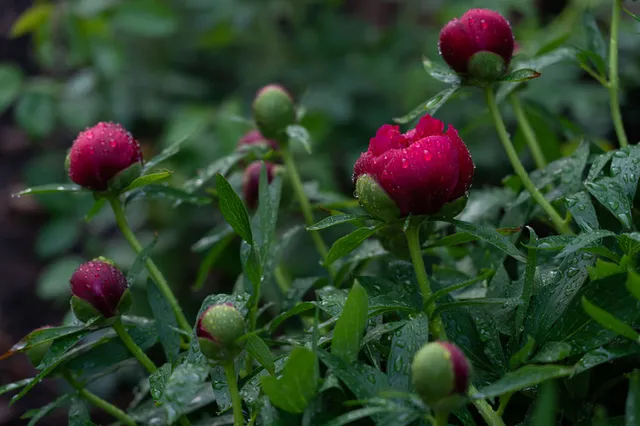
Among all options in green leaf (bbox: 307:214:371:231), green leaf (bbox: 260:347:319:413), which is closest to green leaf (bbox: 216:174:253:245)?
green leaf (bbox: 307:214:371:231)

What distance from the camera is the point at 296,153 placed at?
1.95 meters

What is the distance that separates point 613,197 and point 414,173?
196 mm

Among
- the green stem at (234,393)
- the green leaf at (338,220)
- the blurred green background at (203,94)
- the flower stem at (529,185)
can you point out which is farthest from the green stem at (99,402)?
the blurred green background at (203,94)

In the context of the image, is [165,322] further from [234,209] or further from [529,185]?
[529,185]

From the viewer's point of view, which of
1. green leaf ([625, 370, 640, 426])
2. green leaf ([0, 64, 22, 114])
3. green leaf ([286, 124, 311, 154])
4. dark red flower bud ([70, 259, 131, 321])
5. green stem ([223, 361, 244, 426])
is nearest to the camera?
green leaf ([625, 370, 640, 426])

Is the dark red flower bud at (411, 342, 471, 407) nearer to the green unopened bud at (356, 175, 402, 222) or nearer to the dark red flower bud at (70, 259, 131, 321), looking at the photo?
the green unopened bud at (356, 175, 402, 222)

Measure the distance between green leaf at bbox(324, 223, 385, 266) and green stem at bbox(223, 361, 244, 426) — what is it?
135 mm

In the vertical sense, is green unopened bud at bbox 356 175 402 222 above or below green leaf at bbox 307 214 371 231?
above

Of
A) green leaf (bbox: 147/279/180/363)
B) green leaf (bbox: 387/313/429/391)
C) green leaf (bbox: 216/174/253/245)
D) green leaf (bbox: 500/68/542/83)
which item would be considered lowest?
green leaf (bbox: 147/279/180/363)

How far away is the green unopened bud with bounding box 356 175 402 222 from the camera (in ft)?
2.11

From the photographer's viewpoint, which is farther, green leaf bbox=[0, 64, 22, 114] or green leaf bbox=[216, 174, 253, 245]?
green leaf bbox=[0, 64, 22, 114]

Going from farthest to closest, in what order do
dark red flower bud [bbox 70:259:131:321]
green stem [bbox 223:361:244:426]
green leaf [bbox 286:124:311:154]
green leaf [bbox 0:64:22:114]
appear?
green leaf [bbox 0:64:22:114], green leaf [bbox 286:124:311:154], dark red flower bud [bbox 70:259:131:321], green stem [bbox 223:361:244:426]

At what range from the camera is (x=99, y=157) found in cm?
77

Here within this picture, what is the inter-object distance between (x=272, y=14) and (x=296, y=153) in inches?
20.5
